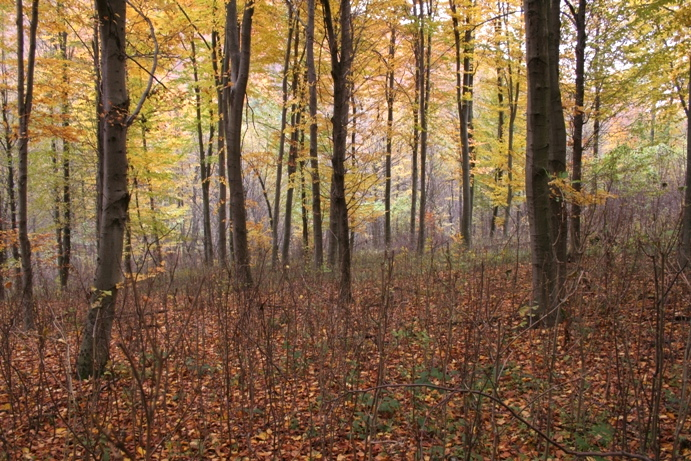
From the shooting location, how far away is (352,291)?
280 inches

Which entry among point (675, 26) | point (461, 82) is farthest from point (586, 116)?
point (461, 82)

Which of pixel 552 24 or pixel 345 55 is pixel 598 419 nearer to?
pixel 345 55

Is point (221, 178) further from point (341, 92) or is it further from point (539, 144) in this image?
point (539, 144)

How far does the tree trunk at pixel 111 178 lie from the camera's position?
4090 mm

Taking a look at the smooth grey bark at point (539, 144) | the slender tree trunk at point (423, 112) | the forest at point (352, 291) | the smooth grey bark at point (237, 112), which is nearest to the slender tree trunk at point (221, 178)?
the forest at point (352, 291)

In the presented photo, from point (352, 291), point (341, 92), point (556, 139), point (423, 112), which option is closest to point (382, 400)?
point (352, 291)

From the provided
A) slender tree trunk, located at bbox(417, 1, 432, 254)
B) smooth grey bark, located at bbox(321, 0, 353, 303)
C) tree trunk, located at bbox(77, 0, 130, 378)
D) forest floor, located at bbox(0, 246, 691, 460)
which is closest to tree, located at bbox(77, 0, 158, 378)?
tree trunk, located at bbox(77, 0, 130, 378)

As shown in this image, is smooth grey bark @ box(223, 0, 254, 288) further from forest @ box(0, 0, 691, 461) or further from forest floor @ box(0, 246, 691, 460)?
forest floor @ box(0, 246, 691, 460)

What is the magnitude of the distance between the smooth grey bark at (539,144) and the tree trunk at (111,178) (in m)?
4.45

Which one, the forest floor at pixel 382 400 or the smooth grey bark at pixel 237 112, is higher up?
the smooth grey bark at pixel 237 112

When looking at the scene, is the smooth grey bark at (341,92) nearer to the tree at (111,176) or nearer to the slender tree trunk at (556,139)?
the tree at (111,176)

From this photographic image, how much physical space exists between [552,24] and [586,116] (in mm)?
4069

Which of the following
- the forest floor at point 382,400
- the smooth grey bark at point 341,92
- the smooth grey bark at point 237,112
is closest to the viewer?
the forest floor at point 382,400

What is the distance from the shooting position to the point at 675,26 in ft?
21.6
